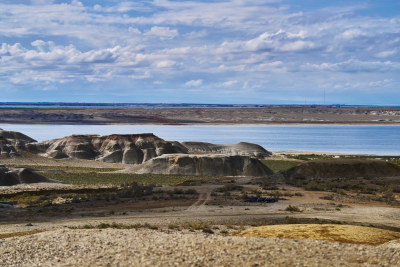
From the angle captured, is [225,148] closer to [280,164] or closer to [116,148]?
[280,164]

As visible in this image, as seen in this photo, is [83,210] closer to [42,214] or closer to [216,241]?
[42,214]

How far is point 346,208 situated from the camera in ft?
125

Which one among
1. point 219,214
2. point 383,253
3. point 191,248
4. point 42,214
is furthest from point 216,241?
point 42,214

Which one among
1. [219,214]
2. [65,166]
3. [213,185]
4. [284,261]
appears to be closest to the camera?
[284,261]

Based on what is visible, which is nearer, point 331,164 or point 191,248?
point 191,248

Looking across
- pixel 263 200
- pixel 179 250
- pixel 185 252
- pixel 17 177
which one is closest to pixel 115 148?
pixel 17 177

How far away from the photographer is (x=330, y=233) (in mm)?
22250

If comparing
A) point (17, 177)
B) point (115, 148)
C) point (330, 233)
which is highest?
point (330, 233)

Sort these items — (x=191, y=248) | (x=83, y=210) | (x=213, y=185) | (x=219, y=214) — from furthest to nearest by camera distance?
(x=213, y=185)
(x=83, y=210)
(x=219, y=214)
(x=191, y=248)

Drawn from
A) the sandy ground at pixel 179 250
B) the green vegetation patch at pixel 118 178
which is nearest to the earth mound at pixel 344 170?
the green vegetation patch at pixel 118 178

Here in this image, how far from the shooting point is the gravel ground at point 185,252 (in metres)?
16.1

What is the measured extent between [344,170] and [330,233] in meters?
40.5

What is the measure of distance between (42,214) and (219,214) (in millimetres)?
10835

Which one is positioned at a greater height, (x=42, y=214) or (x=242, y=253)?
(x=242, y=253)
